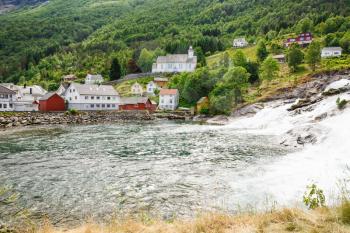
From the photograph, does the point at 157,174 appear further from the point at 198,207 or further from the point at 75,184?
the point at 198,207

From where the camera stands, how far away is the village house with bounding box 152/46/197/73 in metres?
148

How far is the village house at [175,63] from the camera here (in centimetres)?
14845

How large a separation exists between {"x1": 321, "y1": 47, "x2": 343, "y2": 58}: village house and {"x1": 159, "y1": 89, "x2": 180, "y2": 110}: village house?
59.9m

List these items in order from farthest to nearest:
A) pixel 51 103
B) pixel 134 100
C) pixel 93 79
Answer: pixel 93 79 → pixel 134 100 → pixel 51 103

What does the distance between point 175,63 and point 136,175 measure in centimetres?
13075

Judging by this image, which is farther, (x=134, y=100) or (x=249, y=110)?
(x=134, y=100)

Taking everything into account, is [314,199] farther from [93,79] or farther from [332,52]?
[93,79]

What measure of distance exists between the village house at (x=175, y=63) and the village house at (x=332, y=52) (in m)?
56.1

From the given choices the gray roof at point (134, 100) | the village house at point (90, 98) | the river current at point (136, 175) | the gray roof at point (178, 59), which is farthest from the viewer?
the gray roof at point (178, 59)

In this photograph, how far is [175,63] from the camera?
15188cm

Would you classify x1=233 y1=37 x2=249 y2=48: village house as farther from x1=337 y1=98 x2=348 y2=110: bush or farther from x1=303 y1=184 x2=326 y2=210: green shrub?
x1=303 y1=184 x2=326 y2=210: green shrub

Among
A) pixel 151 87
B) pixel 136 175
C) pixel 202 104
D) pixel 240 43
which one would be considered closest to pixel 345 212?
pixel 136 175

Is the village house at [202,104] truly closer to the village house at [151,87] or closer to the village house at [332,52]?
the village house at [151,87]

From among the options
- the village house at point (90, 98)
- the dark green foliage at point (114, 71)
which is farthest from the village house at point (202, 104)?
the dark green foliage at point (114, 71)
